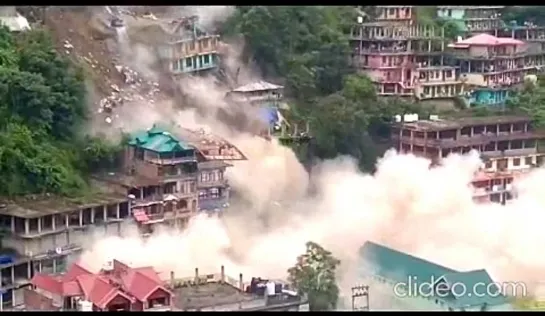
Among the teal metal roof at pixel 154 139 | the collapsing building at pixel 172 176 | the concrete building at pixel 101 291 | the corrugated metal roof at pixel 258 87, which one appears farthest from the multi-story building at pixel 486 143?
the concrete building at pixel 101 291

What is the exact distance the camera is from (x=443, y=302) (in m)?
2.00

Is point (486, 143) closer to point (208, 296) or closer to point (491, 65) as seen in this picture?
point (491, 65)

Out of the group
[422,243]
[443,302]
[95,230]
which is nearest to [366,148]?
[422,243]

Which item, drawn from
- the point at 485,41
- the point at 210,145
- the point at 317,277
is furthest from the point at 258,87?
the point at 485,41

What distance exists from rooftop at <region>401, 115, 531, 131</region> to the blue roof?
0.28m

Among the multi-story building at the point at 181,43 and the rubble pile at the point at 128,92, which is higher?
the multi-story building at the point at 181,43

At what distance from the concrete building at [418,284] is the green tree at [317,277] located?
0.07 meters

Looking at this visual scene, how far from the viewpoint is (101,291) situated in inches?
75.0

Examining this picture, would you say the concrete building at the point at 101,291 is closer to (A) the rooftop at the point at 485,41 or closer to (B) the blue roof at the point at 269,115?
(B) the blue roof at the point at 269,115

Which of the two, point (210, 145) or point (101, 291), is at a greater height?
point (210, 145)

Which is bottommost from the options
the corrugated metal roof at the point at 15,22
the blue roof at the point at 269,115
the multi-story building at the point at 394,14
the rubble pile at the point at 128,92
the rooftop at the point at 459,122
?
the rooftop at the point at 459,122

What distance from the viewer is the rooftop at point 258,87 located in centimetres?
207

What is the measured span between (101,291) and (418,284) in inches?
25.5

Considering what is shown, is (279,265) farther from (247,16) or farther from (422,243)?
(247,16)
